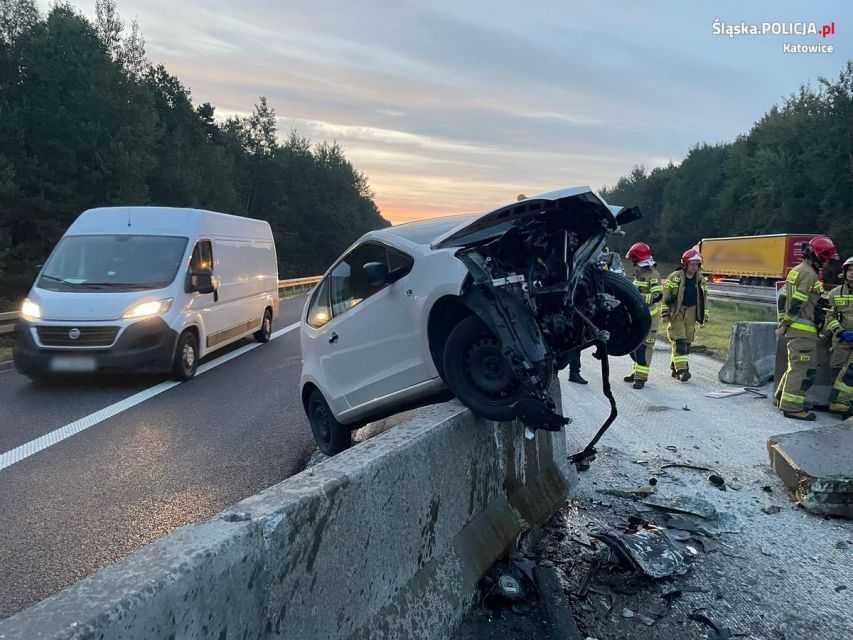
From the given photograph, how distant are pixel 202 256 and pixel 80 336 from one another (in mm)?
2388

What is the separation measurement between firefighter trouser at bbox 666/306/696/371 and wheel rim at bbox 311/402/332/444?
5.49 m

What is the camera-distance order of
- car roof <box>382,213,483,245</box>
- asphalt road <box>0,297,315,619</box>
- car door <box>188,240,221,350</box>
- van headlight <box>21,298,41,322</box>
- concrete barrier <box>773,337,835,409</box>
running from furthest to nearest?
1. car door <box>188,240,221,350</box>
2. van headlight <box>21,298,41,322</box>
3. concrete barrier <box>773,337,835,409</box>
4. car roof <box>382,213,483,245</box>
5. asphalt road <box>0,297,315,619</box>

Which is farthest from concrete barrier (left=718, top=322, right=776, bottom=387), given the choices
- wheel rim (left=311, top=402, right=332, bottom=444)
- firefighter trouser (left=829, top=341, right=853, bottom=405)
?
wheel rim (left=311, top=402, right=332, bottom=444)

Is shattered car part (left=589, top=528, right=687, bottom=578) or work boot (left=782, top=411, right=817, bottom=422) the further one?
work boot (left=782, top=411, right=817, bottom=422)

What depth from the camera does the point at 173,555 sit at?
1.71 m

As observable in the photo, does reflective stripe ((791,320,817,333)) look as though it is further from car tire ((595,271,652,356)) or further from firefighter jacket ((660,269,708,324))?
car tire ((595,271,652,356))

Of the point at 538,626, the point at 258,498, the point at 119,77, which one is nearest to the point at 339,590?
the point at 258,498

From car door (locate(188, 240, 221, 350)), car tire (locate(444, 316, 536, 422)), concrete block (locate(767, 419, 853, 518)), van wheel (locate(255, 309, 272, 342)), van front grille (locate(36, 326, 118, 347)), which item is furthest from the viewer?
van wheel (locate(255, 309, 272, 342))

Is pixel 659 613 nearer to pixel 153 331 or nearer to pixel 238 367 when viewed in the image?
pixel 153 331

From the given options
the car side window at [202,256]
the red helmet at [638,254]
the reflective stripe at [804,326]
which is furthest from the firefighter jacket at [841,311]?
the car side window at [202,256]

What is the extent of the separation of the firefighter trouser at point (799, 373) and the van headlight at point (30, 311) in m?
8.84

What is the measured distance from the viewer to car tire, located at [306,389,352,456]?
5.18 metres

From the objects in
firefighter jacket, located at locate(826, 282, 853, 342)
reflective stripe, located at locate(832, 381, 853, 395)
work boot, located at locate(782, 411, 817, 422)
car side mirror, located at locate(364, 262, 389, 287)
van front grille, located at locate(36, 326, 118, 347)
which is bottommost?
work boot, located at locate(782, 411, 817, 422)

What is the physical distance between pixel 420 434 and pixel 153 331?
6481 millimetres
